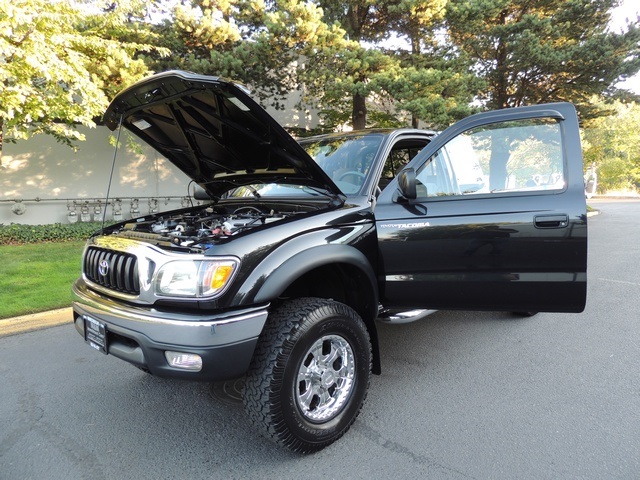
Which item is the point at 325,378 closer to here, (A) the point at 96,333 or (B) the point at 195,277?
(B) the point at 195,277

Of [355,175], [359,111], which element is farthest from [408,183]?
[359,111]

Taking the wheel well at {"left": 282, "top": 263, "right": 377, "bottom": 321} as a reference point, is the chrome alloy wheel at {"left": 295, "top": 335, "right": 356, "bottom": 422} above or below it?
below

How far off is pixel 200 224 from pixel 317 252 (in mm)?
1109

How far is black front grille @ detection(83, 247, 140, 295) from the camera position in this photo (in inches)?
92.4

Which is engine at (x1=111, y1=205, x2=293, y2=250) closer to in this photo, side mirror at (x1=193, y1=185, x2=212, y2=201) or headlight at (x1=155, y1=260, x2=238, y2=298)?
headlight at (x1=155, y1=260, x2=238, y2=298)

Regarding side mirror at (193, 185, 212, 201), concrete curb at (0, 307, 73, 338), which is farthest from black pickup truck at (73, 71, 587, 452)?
concrete curb at (0, 307, 73, 338)

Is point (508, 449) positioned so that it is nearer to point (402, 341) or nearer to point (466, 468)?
point (466, 468)

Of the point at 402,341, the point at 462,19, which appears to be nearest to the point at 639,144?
the point at 462,19

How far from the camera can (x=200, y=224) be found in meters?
3.11

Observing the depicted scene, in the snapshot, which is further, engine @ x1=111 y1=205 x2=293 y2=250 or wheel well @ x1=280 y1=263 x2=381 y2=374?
wheel well @ x1=280 y1=263 x2=381 y2=374

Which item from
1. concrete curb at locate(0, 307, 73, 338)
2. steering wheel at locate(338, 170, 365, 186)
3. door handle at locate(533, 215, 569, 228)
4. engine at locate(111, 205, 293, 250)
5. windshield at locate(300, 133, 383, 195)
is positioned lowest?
concrete curb at locate(0, 307, 73, 338)

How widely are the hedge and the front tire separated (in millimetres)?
9650

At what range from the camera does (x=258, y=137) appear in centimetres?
308

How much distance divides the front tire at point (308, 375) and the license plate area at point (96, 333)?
90cm
